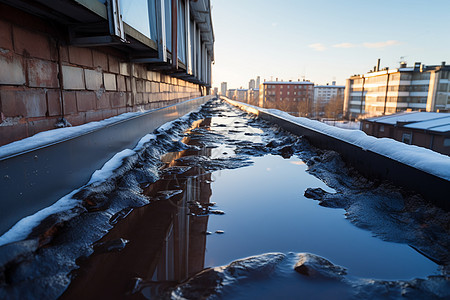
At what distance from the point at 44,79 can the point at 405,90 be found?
6347cm

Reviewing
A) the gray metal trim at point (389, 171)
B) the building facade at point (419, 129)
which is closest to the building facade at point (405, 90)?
the building facade at point (419, 129)

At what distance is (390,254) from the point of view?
5.10 ft

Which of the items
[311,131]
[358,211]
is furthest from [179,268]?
[311,131]

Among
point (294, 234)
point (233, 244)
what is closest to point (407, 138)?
point (294, 234)

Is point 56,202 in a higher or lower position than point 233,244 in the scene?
higher

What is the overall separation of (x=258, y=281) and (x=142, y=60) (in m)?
5.36

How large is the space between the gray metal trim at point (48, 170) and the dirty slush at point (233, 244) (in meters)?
0.17

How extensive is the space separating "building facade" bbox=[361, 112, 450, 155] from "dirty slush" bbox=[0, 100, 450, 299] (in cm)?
2541

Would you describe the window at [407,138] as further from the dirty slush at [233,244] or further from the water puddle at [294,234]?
the water puddle at [294,234]

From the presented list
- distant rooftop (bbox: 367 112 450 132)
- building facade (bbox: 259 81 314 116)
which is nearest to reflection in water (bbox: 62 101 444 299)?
distant rooftop (bbox: 367 112 450 132)

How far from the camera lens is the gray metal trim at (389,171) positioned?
1.83 meters

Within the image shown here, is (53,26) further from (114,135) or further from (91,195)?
(91,195)

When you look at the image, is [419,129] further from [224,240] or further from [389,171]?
[224,240]

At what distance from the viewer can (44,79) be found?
9.23 ft
